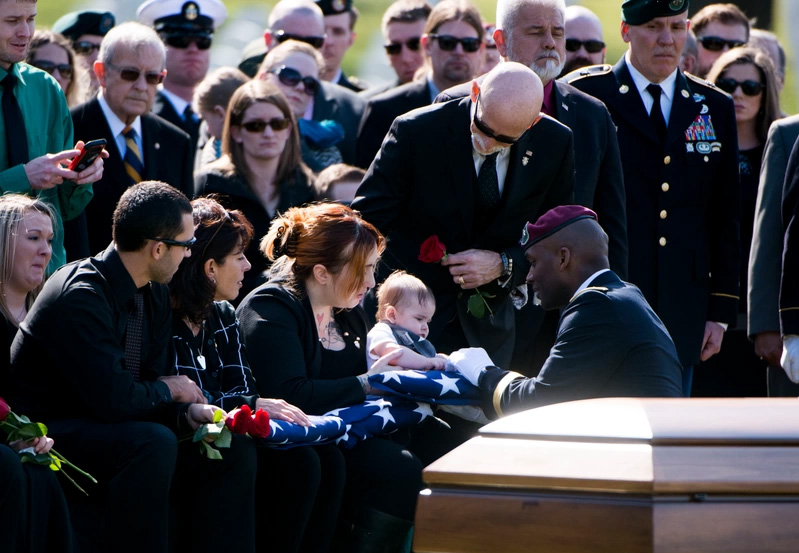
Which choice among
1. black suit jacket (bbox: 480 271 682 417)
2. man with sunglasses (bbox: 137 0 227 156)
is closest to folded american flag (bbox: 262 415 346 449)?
black suit jacket (bbox: 480 271 682 417)

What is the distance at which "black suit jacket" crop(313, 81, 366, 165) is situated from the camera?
24.9ft

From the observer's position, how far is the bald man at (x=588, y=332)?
411 cm

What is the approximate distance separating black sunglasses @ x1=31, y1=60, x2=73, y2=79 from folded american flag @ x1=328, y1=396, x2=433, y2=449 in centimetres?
295

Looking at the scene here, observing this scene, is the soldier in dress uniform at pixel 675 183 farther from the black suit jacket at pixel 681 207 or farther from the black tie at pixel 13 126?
the black tie at pixel 13 126

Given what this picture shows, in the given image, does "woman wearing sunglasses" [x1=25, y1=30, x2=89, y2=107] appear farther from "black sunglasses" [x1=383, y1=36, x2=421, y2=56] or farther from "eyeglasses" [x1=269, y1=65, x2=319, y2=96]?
"black sunglasses" [x1=383, y1=36, x2=421, y2=56]

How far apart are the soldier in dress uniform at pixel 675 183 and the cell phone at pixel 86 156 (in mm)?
2351

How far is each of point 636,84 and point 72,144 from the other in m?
2.57

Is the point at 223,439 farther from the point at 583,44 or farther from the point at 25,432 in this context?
the point at 583,44

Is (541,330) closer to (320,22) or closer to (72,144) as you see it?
(72,144)

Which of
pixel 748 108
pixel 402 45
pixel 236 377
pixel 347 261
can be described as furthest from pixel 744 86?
pixel 236 377

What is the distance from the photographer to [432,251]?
4.95 m

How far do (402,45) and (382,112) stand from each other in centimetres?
132

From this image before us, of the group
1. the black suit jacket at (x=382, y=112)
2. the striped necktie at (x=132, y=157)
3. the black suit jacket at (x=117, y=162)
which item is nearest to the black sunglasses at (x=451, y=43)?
the black suit jacket at (x=382, y=112)

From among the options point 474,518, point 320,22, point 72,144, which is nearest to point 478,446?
point 474,518
